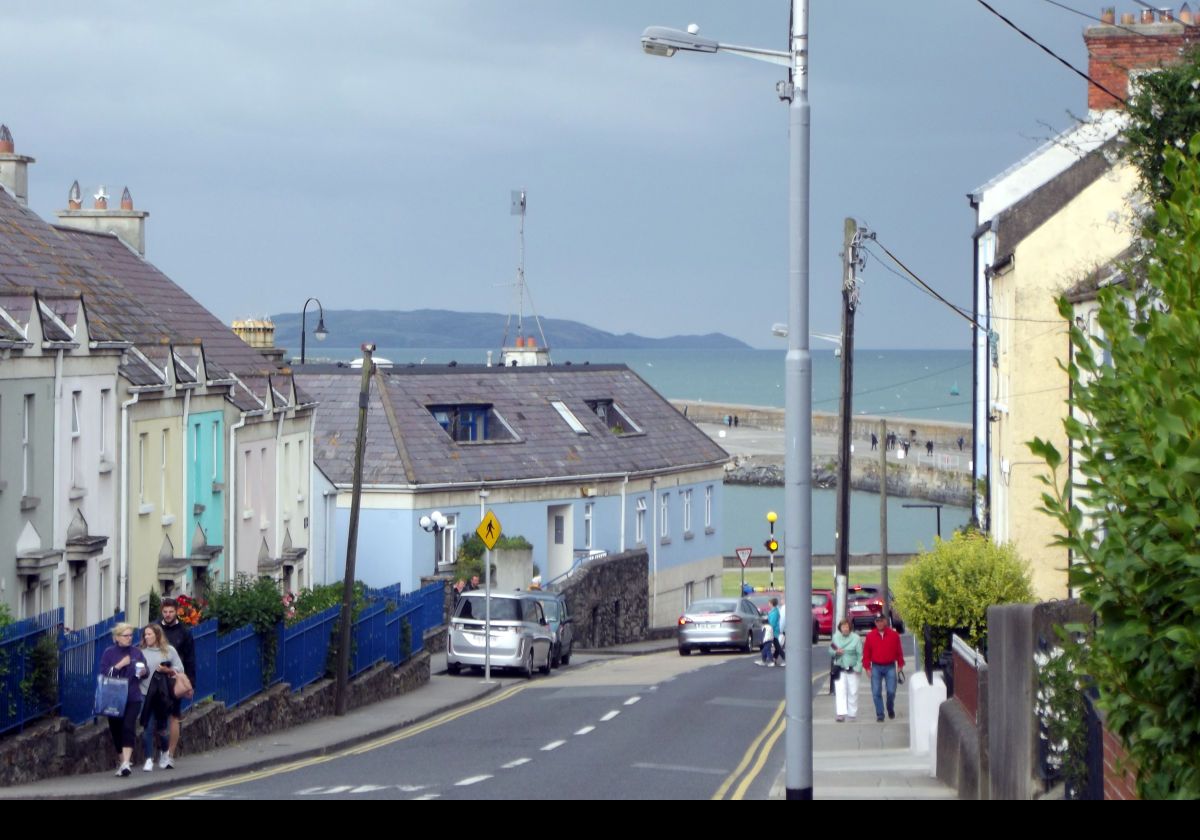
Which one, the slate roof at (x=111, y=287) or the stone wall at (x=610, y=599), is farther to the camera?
the stone wall at (x=610, y=599)

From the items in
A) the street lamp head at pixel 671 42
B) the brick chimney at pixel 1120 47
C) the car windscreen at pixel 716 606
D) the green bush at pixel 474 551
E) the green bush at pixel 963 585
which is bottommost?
the car windscreen at pixel 716 606

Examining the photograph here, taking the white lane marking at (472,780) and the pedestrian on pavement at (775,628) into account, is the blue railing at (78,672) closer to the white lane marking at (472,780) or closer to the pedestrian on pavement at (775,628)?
the white lane marking at (472,780)

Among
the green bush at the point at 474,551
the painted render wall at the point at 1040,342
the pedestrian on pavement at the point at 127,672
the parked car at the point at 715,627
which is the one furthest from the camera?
the green bush at the point at 474,551

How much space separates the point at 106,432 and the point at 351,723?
21.6 feet

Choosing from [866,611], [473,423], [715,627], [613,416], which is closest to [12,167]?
[715,627]

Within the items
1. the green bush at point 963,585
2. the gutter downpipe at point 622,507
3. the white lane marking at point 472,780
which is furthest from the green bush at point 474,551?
the white lane marking at point 472,780

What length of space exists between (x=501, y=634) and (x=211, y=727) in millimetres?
13323

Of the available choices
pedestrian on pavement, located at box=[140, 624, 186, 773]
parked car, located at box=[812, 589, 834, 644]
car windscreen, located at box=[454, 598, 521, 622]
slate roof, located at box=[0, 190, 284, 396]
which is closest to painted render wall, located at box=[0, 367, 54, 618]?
slate roof, located at box=[0, 190, 284, 396]

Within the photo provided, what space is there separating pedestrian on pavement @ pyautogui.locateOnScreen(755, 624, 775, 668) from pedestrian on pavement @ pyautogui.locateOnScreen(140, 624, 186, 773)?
66.5 ft

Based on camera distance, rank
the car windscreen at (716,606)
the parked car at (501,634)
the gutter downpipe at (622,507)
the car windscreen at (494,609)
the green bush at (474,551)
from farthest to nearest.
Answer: the gutter downpipe at (622,507)
the green bush at (474,551)
the car windscreen at (716,606)
the car windscreen at (494,609)
the parked car at (501,634)

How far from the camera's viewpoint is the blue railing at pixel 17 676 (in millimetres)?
16750

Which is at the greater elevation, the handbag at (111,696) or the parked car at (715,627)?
the handbag at (111,696)

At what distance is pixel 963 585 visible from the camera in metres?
25.7

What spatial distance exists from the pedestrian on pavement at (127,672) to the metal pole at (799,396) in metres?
8.00
